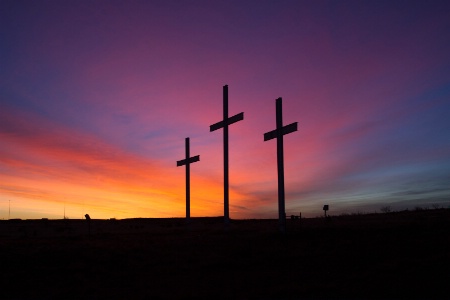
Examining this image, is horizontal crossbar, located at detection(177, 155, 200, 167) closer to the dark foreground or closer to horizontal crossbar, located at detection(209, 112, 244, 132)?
horizontal crossbar, located at detection(209, 112, 244, 132)

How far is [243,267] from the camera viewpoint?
16.6m

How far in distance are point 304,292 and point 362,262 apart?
5.01 m

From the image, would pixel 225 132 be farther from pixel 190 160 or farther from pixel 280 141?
pixel 190 160

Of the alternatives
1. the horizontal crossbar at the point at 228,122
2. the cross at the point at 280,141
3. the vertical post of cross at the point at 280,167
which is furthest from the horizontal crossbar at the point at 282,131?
the horizontal crossbar at the point at 228,122

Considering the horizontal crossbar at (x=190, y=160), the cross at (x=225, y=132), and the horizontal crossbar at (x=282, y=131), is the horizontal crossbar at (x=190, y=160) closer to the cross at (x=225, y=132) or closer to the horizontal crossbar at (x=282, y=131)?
the cross at (x=225, y=132)

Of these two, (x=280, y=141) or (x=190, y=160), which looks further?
(x=190, y=160)

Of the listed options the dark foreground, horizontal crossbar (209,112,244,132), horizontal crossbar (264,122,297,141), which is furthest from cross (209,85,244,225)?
the dark foreground

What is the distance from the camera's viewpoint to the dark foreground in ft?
41.6

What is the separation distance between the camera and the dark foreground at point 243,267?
12.7 metres


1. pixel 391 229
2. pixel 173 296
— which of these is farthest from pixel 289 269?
pixel 391 229

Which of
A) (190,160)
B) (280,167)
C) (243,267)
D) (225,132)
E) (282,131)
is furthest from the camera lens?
(190,160)

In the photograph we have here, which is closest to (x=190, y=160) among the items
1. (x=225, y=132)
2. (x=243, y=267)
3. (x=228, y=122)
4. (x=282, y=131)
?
(x=225, y=132)

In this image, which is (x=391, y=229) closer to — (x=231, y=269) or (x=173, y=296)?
(x=231, y=269)

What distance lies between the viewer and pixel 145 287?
13727 millimetres
